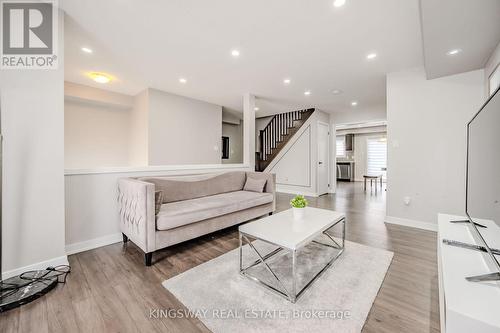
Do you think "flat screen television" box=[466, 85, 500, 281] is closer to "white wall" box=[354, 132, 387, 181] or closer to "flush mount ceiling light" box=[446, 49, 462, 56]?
"flush mount ceiling light" box=[446, 49, 462, 56]

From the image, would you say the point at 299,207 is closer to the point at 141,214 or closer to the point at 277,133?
the point at 141,214

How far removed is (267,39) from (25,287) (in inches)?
136

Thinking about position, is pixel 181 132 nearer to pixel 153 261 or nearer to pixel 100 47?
pixel 100 47

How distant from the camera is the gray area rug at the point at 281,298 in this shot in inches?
52.5

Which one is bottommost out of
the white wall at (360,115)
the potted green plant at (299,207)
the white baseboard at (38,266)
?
the white baseboard at (38,266)

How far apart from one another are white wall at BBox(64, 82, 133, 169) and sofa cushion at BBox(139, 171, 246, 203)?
10.7ft

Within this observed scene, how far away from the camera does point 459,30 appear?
191 centimetres

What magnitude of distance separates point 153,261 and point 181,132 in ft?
11.7

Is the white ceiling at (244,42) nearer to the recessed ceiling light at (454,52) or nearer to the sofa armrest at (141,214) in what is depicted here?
the recessed ceiling light at (454,52)

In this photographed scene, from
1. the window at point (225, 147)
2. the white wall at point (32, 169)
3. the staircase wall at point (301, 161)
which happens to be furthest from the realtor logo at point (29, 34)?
the window at point (225, 147)

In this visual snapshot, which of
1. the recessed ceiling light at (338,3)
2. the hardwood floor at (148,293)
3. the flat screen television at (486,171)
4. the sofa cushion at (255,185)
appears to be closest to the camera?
the flat screen television at (486,171)

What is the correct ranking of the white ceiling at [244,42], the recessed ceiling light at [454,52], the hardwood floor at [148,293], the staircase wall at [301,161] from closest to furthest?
the hardwood floor at [148,293] < the white ceiling at [244,42] < the recessed ceiling light at [454,52] < the staircase wall at [301,161]

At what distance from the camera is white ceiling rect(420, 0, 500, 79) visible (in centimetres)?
159

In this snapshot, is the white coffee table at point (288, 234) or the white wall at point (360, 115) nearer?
the white coffee table at point (288, 234)
